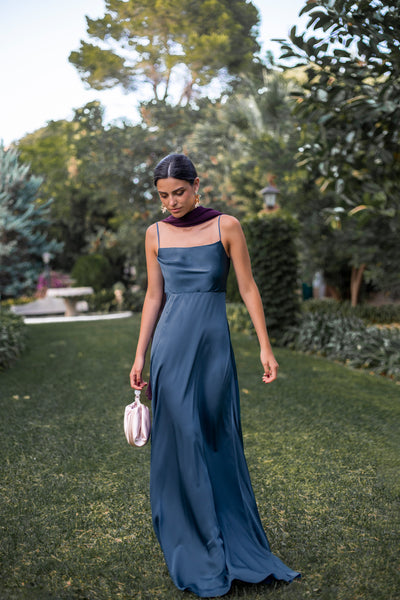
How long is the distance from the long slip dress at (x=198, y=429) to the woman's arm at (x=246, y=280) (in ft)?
0.19

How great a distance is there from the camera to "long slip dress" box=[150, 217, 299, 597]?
9.07 feet

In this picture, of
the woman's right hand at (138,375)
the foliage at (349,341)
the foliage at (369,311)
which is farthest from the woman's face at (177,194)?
the foliage at (369,311)

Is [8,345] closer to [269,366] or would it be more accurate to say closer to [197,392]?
[197,392]

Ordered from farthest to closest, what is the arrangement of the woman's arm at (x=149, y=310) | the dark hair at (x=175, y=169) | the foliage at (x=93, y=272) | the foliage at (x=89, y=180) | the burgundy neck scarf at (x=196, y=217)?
1. the foliage at (x=93, y=272)
2. the foliage at (x=89, y=180)
3. the woman's arm at (x=149, y=310)
4. the burgundy neck scarf at (x=196, y=217)
5. the dark hair at (x=175, y=169)

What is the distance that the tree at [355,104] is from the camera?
5.59 metres

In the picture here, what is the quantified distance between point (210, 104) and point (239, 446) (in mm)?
23643

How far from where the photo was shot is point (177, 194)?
281 cm

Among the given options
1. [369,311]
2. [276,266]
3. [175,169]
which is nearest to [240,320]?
[276,266]

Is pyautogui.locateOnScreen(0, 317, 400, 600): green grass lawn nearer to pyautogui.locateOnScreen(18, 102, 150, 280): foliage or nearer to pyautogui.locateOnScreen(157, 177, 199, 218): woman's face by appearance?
pyautogui.locateOnScreen(157, 177, 199, 218): woman's face

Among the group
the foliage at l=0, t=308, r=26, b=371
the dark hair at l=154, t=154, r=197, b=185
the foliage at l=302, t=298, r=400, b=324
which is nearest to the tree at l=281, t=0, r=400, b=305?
the dark hair at l=154, t=154, r=197, b=185

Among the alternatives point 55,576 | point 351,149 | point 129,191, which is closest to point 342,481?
point 55,576

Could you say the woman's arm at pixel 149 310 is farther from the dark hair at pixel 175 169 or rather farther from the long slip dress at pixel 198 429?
the dark hair at pixel 175 169

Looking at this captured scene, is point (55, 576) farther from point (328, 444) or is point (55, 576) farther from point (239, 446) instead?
point (328, 444)

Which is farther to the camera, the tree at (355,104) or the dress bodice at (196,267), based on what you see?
the tree at (355,104)
